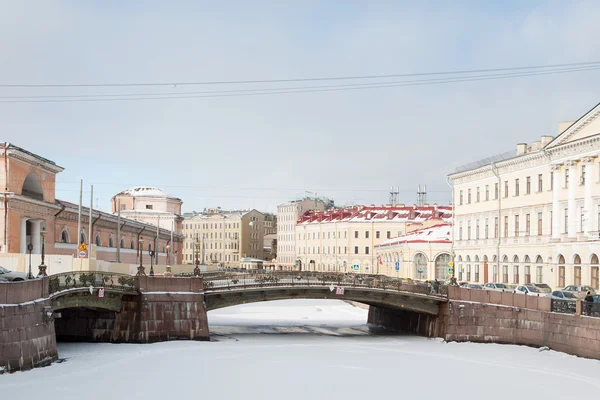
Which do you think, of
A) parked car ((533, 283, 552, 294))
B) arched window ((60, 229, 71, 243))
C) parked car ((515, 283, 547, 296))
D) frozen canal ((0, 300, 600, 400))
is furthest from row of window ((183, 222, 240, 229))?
parked car ((515, 283, 547, 296))

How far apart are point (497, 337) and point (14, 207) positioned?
101 feet

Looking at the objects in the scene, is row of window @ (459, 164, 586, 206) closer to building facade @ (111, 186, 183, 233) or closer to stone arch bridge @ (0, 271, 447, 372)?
stone arch bridge @ (0, 271, 447, 372)

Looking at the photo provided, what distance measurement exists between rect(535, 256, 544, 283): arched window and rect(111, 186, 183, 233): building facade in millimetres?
56739

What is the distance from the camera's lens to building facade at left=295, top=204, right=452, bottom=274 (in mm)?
126625

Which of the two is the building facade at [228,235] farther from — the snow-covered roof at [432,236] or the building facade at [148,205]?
the snow-covered roof at [432,236]

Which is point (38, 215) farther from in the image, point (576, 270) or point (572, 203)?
point (576, 270)

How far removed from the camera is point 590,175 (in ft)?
190

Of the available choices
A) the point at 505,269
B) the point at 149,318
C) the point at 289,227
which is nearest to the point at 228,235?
the point at 289,227

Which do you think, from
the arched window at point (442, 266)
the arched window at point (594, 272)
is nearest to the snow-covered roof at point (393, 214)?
the arched window at point (442, 266)

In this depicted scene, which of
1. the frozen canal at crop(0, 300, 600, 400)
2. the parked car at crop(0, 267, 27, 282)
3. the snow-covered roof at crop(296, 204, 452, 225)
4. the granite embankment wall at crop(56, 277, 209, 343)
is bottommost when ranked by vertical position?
the frozen canal at crop(0, 300, 600, 400)

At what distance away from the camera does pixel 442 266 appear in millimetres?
87438

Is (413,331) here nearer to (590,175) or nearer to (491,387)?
(590,175)

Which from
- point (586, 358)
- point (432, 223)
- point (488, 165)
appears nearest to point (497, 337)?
point (586, 358)

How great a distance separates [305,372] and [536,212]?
3115 centimetres
